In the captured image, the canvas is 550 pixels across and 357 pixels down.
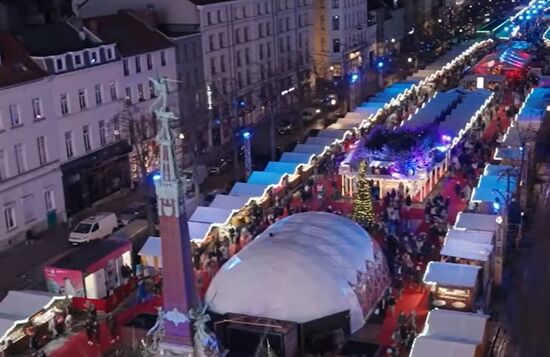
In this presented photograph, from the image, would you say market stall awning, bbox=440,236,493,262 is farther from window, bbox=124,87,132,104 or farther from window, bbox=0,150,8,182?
window, bbox=124,87,132,104

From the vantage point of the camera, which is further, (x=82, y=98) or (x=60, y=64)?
(x=82, y=98)

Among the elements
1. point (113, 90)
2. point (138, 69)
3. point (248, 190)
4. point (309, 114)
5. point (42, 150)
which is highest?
point (138, 69)

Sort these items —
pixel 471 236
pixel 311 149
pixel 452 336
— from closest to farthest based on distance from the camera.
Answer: pixel 452 336 → pixel 471 236 → pixel 311 149

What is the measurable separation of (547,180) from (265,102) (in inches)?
846

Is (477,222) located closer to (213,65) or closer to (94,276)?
(94,276)

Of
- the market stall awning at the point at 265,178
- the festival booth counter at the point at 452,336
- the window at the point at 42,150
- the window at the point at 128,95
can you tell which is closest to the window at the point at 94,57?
the window at the point at 128,95

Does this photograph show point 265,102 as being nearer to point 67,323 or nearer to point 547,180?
point 547,180

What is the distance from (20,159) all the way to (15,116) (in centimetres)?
186

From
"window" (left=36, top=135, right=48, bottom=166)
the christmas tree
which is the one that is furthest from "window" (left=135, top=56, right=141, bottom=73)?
the christmas tree

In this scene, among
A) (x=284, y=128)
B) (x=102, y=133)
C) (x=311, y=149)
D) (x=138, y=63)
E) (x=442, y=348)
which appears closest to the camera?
(x=442, y=348)

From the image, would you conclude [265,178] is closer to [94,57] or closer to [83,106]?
[83,106]

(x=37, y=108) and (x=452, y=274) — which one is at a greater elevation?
(x=37, y=108)

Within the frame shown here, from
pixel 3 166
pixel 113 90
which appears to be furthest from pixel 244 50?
pixel 3 166

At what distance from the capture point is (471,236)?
3084 centimetres
